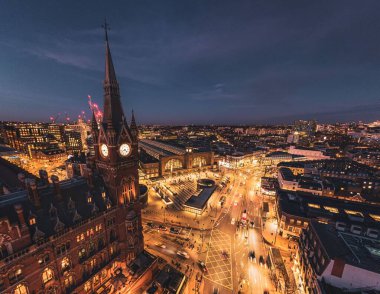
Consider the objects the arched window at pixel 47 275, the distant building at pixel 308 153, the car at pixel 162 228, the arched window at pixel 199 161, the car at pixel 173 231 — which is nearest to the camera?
the arched window at pixel 47 275

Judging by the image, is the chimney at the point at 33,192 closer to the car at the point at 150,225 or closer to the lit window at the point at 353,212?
the car at the point at 150,225

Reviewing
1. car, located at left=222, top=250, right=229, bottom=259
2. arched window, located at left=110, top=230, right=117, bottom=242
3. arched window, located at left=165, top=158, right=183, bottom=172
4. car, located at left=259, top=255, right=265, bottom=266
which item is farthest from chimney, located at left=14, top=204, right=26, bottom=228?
arched window, located at left=165, top=158, right=183, bottom=172

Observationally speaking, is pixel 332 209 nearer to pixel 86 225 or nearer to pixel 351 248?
pixel 351 248

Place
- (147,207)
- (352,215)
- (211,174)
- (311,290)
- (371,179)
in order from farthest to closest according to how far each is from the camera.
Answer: (211,174) → (371,179) → (147,207) → (352,215) → (311,290)

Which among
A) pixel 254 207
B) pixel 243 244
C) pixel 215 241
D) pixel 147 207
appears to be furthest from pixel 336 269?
pixel 147 207

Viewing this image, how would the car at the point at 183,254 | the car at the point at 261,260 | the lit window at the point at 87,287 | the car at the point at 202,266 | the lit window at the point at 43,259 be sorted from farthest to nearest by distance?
the car at the point at 183,254 < the car at the point at 261,260 < the car at the point at 202,266 < the lit window at the point at 87,287 < the lit window at the point at 43,259

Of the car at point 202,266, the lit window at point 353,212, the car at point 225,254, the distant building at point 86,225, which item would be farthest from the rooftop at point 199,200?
the lit window at point 353,212

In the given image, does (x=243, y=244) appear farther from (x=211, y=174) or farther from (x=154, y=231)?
(x=211, y=174)
